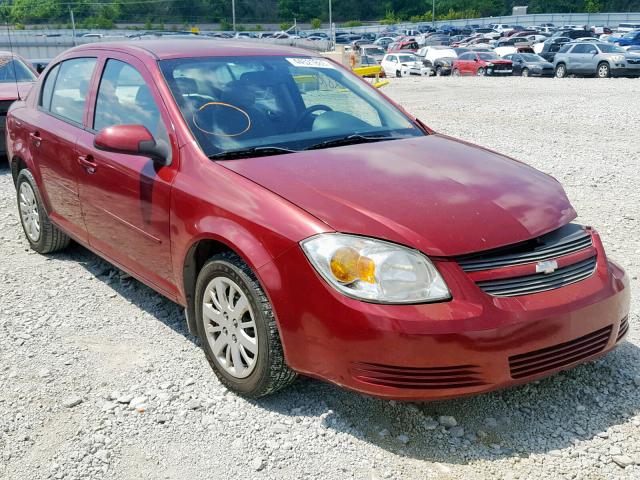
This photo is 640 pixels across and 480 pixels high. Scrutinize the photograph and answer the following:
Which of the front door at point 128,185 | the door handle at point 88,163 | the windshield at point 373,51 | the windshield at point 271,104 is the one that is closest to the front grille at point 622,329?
the windshield at point 271,104

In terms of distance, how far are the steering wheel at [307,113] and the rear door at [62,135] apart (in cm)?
153

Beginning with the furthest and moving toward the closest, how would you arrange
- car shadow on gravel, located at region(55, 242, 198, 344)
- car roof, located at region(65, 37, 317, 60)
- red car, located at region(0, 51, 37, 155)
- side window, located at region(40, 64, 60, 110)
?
red car, located at region(0, 51, 37, 155)
side window, located at region(40, 64, 60, 110)
car shadow on gravel, located at region(55, 242, 198, 344)
car roof, located at region(65, 37, 317, 60)

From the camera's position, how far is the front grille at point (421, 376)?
2.92 metres

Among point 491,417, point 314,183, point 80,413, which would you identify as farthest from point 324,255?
point 80,413

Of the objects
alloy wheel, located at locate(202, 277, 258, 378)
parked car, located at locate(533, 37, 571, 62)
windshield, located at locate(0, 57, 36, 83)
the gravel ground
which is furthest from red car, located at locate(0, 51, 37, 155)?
parked car, located at locate(533, 37, 571, 62)

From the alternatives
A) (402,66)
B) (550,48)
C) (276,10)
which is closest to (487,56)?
(402,66)

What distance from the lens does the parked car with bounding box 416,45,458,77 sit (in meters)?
33.8

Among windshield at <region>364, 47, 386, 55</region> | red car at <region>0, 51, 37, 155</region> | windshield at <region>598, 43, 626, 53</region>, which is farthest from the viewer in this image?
windshield at <region>364, 47, 386, 55</region>

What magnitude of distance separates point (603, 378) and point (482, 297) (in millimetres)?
1205

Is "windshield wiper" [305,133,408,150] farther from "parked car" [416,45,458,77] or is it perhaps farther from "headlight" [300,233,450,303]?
"parked car" [416,45,458,77]

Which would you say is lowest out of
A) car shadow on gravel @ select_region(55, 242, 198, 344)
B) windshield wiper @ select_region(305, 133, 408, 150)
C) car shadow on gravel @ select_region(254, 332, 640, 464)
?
car shadow on gravel @ select_region(254, 332, 640, 464)

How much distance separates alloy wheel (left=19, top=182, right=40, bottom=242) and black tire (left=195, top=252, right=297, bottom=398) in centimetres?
277

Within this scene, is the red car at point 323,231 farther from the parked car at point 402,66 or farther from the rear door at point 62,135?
the parked car at point 402,66

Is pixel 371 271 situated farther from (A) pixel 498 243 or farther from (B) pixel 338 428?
(B) pixel 338 428
